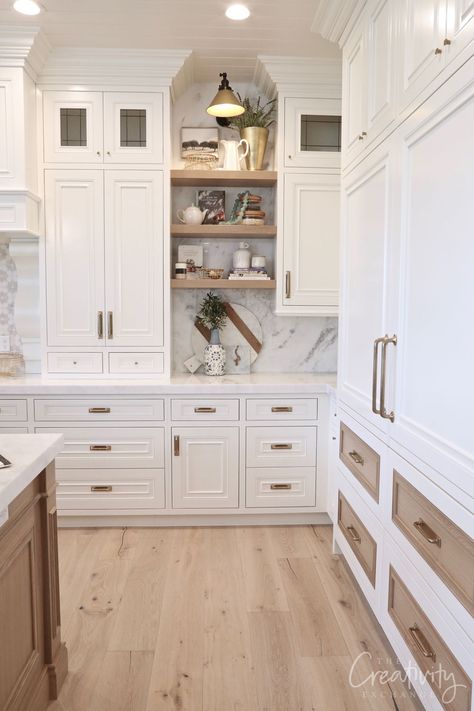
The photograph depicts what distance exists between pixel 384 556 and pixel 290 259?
1942mm

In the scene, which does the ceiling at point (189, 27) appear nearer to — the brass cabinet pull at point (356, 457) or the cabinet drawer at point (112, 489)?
the brass cabinet pull at point (356, 457)

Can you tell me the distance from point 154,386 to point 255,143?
65.4 inches

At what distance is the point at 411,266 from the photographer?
71.2 inches

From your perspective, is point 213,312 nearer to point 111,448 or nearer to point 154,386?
point 154,386

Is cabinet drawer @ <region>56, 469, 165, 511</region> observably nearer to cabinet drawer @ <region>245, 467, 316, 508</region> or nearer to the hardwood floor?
the hardwood floor

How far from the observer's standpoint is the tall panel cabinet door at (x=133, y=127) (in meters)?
3.30

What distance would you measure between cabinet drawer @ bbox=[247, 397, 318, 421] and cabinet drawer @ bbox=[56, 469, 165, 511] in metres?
0.67

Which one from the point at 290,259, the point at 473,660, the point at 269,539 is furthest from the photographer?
the point at 290,259

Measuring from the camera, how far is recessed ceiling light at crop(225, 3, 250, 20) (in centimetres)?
270

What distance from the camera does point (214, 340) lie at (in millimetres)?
3623

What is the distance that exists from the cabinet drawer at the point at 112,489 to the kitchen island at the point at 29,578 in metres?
1.35

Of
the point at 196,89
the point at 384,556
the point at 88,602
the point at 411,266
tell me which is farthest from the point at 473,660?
the point at 196,89

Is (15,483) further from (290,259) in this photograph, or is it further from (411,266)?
(290,259)

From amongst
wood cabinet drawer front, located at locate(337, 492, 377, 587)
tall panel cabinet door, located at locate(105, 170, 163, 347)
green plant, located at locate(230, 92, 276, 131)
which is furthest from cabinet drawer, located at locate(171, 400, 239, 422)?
green plant, located at locate(230, 92, 276, 131)
